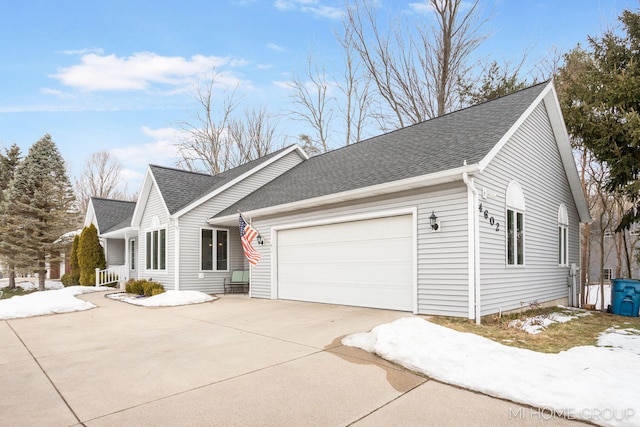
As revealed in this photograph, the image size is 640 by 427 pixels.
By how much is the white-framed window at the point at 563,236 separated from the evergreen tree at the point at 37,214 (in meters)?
22.3

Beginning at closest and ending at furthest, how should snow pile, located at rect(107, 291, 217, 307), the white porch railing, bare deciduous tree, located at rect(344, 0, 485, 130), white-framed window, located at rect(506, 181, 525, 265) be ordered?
white-framed window, located at rect(506, 181, 525, 265)
snow pile, located at rect(107, 291, 217, 307)
the white porch railing
bare deciduous tree, located at rect(344, 0, 485, 130)

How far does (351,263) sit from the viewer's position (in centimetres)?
915

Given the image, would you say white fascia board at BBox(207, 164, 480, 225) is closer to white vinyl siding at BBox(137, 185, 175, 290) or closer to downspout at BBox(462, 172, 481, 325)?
downspout at BBox(462, 172, 481, 325)

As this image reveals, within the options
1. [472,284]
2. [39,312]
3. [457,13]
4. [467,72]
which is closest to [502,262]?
[472,284]

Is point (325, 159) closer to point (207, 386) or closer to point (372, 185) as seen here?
point (372, 185)

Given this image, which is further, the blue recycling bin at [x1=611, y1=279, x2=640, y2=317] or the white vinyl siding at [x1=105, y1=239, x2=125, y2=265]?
the white vinyl siding at [x1=105, y1=239, x2=125, y2=265]

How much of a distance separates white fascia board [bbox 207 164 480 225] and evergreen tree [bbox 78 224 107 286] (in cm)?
1069

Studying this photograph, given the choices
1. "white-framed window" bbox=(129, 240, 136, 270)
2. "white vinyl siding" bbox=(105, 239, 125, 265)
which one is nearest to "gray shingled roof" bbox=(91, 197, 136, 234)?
"white vinyl siding" bbox=(105, 239, 125, 265)

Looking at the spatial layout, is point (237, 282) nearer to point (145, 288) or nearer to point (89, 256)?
point (145, 288)

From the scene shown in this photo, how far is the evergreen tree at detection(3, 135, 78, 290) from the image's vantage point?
62.7 feet

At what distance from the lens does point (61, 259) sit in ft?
64.6

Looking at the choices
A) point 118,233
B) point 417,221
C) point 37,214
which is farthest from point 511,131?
point 37,214

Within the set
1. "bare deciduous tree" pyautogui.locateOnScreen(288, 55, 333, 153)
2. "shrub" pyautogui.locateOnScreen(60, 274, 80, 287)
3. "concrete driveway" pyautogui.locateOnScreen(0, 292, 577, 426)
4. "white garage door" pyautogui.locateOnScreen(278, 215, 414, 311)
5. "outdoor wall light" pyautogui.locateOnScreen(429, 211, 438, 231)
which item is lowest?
"shrub" pyautogui.locateOnScreen(60, 274, 80, 287)

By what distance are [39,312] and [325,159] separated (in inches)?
388
